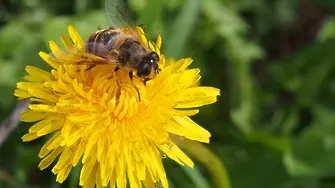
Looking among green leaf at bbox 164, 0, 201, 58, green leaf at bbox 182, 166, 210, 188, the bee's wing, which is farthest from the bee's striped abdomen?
green leaf at bbox 164, 0, 201, 58

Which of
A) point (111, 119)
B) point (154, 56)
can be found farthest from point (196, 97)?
point (111, 119)

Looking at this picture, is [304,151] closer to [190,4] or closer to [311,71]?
[311,71]

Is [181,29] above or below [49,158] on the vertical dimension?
above

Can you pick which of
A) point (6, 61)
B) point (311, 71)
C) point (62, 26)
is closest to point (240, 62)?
point (311, 71)

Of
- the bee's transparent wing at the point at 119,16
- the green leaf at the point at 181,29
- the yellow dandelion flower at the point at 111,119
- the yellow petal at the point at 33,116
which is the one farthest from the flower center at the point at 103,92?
the green leaf at the point at 181,29

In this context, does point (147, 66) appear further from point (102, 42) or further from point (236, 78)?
point (236, 78)

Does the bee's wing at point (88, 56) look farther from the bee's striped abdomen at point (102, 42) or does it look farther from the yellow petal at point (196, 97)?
the yellow petal at point (196, 97)
